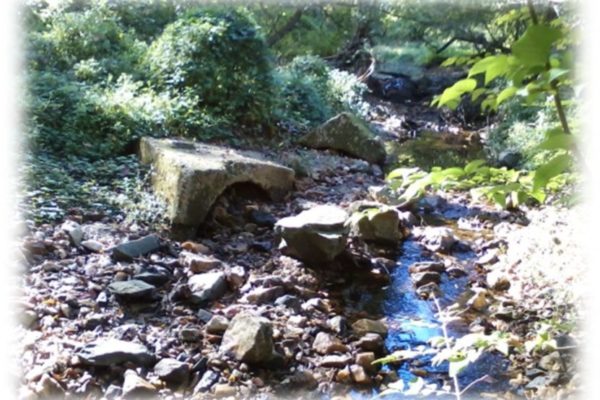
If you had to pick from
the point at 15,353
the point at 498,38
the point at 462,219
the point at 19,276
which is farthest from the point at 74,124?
the point at 498,38

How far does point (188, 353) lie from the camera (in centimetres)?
228

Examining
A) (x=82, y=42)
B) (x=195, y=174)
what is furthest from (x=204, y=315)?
(x=82, y=42)

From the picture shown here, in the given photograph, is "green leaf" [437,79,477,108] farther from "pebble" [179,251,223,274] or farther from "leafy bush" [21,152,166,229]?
"leafy bush" [21,152,166,229]

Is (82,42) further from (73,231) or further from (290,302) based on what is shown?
(290,302)

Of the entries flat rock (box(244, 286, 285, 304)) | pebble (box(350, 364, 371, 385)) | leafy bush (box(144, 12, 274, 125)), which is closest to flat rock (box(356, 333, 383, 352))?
pebble (box(350, 364, 371, 385))

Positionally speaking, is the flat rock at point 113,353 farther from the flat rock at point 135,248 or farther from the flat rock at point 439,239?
the flat rock at point 439,239

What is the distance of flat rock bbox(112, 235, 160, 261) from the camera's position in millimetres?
2852

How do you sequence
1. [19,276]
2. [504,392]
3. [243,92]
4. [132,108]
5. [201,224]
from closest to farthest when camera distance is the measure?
[504,392] → [19,276] → [201,224] → [132,108] → [243,92]

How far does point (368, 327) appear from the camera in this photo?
2.69 m

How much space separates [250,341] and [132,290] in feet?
2.22

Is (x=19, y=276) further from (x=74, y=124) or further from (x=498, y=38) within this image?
(x=498, y=38)

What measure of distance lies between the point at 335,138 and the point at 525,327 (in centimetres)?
334

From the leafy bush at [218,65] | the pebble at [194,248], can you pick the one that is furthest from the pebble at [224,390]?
the leafy bush at [218,65]

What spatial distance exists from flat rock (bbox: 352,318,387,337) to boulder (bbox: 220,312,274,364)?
548 mm
